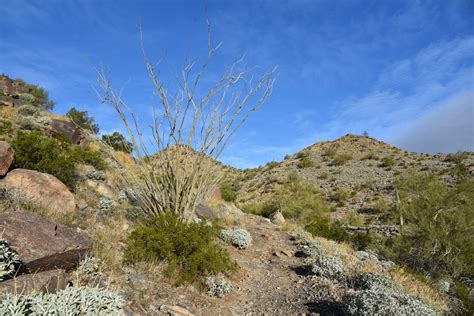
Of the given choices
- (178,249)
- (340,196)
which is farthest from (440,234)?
(340,196)

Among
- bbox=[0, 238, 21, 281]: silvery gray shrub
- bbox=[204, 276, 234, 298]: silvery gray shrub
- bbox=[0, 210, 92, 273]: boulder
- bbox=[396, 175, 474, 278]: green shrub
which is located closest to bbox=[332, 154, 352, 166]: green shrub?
bbox=[396, 175, 474, 278]: green shrub

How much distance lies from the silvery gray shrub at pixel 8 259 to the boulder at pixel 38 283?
0.16m

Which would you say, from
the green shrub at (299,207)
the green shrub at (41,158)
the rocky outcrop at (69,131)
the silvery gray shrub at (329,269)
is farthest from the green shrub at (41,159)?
the green shrub at (299,207)

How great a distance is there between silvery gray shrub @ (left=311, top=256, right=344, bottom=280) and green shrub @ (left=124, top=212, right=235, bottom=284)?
205 cm

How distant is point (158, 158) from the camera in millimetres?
7219

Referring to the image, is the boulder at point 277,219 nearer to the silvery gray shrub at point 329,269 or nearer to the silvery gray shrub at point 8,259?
the silvery gray shrub at point 329,269

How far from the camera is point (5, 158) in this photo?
645 cm

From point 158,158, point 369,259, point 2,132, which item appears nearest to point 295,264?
point 369,259

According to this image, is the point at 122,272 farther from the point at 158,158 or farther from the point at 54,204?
the point at 158,158

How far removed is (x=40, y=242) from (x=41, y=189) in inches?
109

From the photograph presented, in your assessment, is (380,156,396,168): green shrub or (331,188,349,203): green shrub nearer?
(331,188,349,203): green shrub

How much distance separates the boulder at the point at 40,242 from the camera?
3713 mm

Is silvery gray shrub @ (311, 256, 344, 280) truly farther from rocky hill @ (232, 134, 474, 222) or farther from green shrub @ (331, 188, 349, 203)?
green shrub @ (331, 188, 349, 203)

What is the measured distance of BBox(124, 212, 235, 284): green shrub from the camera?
537 centimetres
